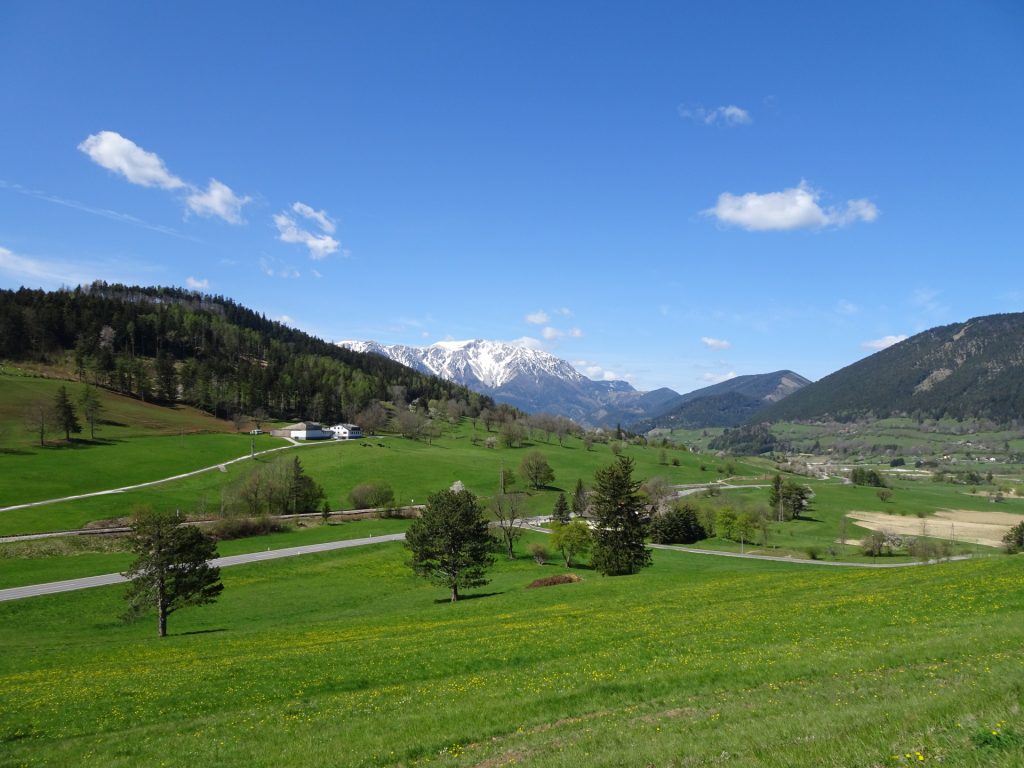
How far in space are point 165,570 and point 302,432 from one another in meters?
135

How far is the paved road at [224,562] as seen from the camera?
5553 cm

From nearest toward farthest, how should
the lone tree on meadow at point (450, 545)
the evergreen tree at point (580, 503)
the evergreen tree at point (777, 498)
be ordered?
the lone tree on meadow at point (450, 545)
the evergreen tree at point (580, 503)
the evergreen tree at point (777, 498)

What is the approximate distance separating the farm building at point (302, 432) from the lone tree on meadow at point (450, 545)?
125005mm

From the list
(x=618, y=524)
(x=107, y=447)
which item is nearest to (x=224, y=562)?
(x=618, y=524)

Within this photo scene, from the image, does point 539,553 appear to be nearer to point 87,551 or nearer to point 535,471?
point 535,471

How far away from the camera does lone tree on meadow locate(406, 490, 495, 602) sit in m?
60.4

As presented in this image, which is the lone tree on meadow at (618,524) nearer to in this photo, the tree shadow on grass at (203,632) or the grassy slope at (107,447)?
the tree shadow on grass at (203,632)

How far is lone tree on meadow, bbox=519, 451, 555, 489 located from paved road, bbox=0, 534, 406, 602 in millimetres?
58356

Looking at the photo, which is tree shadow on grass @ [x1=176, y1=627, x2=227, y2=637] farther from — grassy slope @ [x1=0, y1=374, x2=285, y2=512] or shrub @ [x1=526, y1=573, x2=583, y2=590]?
grassy slope @ [x1=0, y1=374, x2=285, y2=512]

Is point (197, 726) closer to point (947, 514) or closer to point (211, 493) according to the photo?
point (211, 493)

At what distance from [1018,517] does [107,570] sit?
675ft

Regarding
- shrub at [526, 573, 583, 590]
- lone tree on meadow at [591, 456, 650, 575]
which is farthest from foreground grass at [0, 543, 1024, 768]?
lone tree on meadow at [591, 456, 650, 575]

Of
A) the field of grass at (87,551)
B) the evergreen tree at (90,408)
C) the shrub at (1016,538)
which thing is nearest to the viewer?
the field of grass at (87,551)

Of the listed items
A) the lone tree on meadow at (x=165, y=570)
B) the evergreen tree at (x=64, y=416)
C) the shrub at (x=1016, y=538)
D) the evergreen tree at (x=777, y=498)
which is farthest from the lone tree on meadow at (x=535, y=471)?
the evergreen tree at (x=64, y=416)
